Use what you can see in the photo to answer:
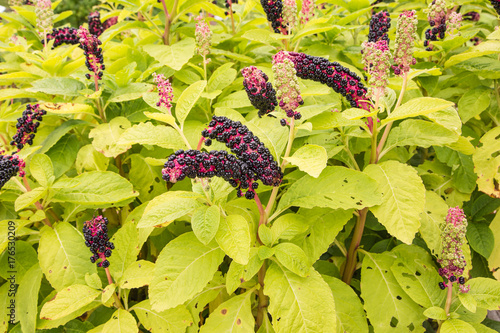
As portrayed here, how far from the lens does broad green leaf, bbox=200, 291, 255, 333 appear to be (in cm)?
182

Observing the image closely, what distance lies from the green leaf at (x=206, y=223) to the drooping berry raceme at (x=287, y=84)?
0.61 metres

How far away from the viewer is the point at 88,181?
81.6 inches

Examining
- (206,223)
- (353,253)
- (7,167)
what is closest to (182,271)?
(206,223)

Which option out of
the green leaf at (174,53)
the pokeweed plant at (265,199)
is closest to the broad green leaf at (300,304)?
the pokeweed plant at (265,199)

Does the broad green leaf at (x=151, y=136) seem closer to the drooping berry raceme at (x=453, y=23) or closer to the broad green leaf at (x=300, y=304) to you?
the broad green leaf at (x=300, y=304)

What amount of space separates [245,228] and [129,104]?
65.1 inches

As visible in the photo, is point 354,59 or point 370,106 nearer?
point 370,106

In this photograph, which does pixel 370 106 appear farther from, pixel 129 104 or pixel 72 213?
pixel 72 213

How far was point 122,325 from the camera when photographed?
182 cm

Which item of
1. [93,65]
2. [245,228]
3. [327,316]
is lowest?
[327,316]

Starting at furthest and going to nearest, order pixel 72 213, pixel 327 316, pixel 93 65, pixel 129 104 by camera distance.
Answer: pixel 129 104
pixel 93 65
pixel 72 213
pixel 327 316

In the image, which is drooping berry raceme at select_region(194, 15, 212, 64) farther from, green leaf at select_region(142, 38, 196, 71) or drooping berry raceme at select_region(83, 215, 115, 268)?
drooping berry raceme at select_region(83, 215, 115, 268)

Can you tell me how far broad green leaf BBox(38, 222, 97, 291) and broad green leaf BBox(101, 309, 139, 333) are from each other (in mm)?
299

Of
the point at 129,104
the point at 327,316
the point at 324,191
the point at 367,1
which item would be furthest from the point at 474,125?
the point at 129,104
